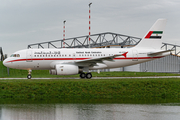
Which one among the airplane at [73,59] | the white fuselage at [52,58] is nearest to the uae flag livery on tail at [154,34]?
the airplane at [73,59]

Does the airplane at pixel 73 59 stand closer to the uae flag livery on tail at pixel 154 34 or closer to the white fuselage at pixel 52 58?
the white fuselage at pixel 52 58

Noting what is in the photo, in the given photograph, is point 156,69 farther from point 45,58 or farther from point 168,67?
point 45,58

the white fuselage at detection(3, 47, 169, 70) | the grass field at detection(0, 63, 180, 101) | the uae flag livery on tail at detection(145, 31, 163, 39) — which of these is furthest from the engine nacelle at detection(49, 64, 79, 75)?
the uae flag livery on tail at detection(145, 31, 163, 39)

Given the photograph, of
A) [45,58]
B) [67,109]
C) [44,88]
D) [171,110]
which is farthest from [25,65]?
[171,110]

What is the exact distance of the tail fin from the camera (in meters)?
35.6

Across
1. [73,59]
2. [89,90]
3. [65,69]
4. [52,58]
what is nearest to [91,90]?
[89,90]

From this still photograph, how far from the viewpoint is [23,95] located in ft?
70.9

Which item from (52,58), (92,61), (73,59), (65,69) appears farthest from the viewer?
(73,59)

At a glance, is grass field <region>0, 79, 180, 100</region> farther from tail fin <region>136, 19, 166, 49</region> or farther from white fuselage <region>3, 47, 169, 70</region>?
tail fin <region>136, 19, 166, 49</region>

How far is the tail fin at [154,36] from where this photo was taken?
35.6m

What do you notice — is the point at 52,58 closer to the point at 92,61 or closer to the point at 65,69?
the point at 65,69

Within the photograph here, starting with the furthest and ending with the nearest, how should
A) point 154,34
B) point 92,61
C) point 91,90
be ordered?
point 154,34
point 92,61
point 91,90

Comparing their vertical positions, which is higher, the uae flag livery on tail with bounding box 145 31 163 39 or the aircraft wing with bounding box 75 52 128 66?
the uae flag livery on tail with bounding box 145 31 163 39

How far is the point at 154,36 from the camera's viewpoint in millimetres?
35875
